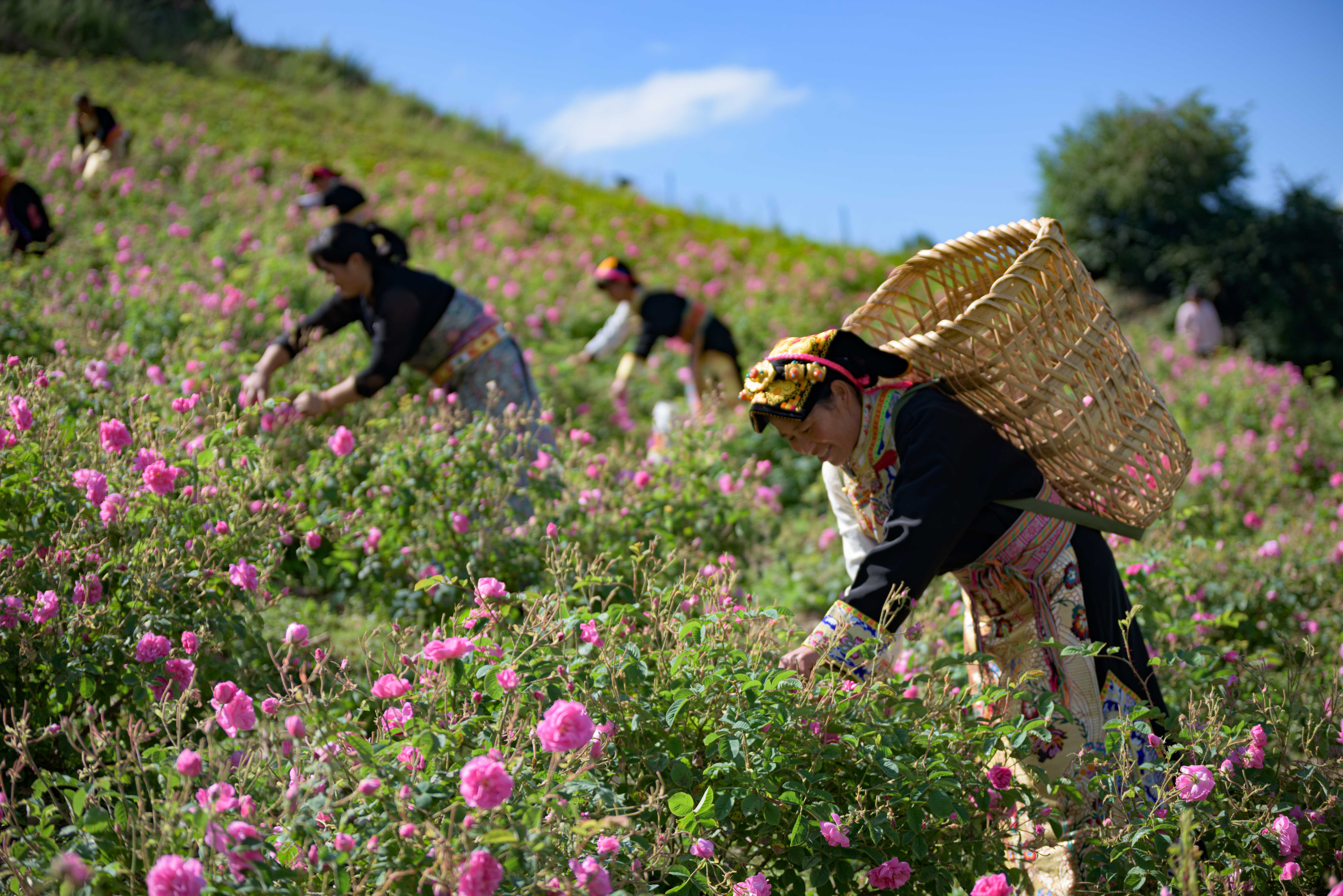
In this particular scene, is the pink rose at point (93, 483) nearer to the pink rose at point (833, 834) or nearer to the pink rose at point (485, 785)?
the pink rose at point (485, 785)

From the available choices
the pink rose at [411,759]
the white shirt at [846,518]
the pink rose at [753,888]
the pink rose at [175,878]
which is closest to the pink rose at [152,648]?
the pink rose at [411,759]

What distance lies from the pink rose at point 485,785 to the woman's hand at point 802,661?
29.5 inches

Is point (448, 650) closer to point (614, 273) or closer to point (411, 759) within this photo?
point (411, 759)

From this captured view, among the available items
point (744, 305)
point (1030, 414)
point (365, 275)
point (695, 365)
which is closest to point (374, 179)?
point (744, 305)

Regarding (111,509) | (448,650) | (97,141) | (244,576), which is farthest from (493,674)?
(97,141)

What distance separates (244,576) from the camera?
6.43 feet

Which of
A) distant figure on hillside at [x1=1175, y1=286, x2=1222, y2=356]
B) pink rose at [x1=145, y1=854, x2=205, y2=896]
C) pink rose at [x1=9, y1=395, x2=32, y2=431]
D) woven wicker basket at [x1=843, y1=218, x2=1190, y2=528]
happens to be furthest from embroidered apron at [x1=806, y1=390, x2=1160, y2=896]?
distant figure on hillside at [x1=1175, y1=286, x2=1222, y2=356]

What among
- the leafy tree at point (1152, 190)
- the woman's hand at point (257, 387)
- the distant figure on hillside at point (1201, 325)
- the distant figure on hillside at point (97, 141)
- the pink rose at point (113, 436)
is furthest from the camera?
the leafy tree at point (1152, 190)

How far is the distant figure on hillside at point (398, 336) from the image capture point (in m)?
3.39

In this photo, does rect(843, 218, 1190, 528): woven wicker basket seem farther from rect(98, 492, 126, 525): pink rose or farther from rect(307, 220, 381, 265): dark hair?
rect(307, 220, 381, 265): dark hair

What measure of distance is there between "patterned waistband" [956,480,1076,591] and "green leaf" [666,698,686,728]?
885 millimetres

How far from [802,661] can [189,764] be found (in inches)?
42.6

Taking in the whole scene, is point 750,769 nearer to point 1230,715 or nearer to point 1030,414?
point 1030,414

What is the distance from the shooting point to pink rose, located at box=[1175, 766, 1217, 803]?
5.33 ft
